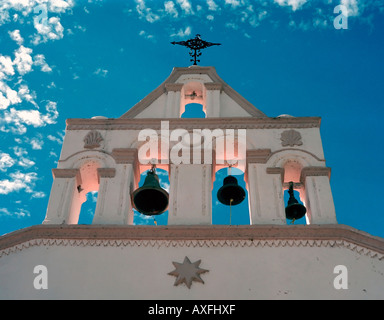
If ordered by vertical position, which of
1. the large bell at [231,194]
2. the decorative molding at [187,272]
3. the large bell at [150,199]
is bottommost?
the decorative molding at [187,272]

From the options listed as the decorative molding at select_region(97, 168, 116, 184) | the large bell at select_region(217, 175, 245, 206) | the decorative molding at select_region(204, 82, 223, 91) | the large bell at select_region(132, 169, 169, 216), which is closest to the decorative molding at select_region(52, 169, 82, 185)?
the decorative molding at select_region(97, 168, 116, 184)

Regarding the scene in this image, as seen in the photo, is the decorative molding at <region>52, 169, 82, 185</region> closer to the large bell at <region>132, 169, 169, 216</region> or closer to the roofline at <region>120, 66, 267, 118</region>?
the large bell at <region>132, 169, 169, 216</region>

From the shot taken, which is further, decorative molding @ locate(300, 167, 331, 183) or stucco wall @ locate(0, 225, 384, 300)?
decorative molding @ locate(300, 167, 331, 183)

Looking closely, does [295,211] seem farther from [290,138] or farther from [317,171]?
[290,138]

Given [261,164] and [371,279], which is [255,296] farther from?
[261,164]

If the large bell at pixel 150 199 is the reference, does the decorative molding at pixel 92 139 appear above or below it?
above

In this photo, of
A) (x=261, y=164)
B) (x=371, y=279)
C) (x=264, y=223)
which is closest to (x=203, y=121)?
(x=261, y=164)

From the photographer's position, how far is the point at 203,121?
15.3 metres

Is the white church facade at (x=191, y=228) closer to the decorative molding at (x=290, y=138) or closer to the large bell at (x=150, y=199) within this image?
the decorative molding at (x=290, y=138)

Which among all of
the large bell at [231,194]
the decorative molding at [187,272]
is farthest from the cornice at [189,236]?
the large bell at [231,194]

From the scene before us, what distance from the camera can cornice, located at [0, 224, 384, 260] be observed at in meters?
12.4

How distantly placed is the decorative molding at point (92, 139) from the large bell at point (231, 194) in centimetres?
326

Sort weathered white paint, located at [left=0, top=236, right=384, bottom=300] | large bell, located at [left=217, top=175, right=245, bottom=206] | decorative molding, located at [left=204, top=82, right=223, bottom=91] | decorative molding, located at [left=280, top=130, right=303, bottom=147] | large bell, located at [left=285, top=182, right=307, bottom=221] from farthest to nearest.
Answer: decorative molding, located at [left=204, top=82, right=223, bottom=91] → decorative molding, located at [left=280, top=130, right=303, bottom=147] → large bell, located at [left=217, top=175, right=245, bottom=206] → large bell, located at [left=285, top=182, right=307, bottom=221] → weathered white paint, located at [left=0, top=236, right=384, bottom=300]

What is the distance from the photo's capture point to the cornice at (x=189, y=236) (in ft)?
40.8
